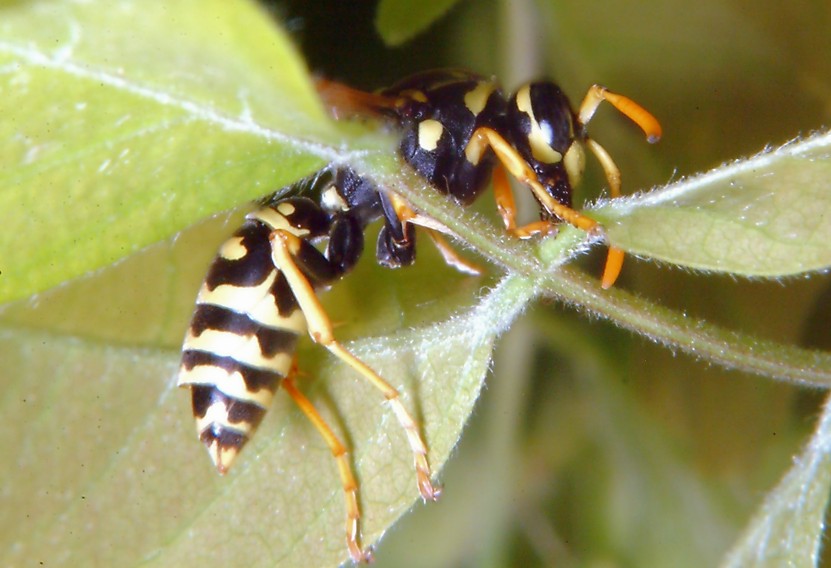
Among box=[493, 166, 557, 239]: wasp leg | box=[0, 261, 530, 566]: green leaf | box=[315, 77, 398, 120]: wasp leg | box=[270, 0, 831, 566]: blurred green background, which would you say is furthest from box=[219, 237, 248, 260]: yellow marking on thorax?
box=[493, 166, 557, 239]: wasp leg

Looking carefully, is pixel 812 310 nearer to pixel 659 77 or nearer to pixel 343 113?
pixel 659 77

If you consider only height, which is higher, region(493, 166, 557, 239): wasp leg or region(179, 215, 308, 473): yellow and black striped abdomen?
region(493, 166, 557, 239): wasp leg

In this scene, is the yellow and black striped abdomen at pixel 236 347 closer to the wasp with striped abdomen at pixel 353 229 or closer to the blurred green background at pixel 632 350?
the wasp with striped abdomen at pixel 353 229

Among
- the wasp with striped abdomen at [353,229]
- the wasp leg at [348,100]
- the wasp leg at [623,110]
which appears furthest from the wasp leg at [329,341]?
the wasp leg at [623,110]

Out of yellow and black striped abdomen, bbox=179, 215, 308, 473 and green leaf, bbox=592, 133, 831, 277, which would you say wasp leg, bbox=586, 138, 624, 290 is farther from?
yellow and black striped abdomen, bbox=179, 215, 308, 473

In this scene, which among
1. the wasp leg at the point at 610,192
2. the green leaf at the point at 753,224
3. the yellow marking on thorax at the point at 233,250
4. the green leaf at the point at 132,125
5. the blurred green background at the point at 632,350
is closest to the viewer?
the green leaf at the point at 132,125

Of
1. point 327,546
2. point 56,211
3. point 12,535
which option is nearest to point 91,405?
point 12,535

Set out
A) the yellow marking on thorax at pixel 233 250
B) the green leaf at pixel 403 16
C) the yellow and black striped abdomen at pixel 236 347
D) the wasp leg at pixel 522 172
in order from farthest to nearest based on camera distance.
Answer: the green leaf at pixel 403 16
the yellow marking on thorax at pixel 233 250
the yellow and black striped abdomen at pixel 236 347
the wasp leg at pixel 522 172
